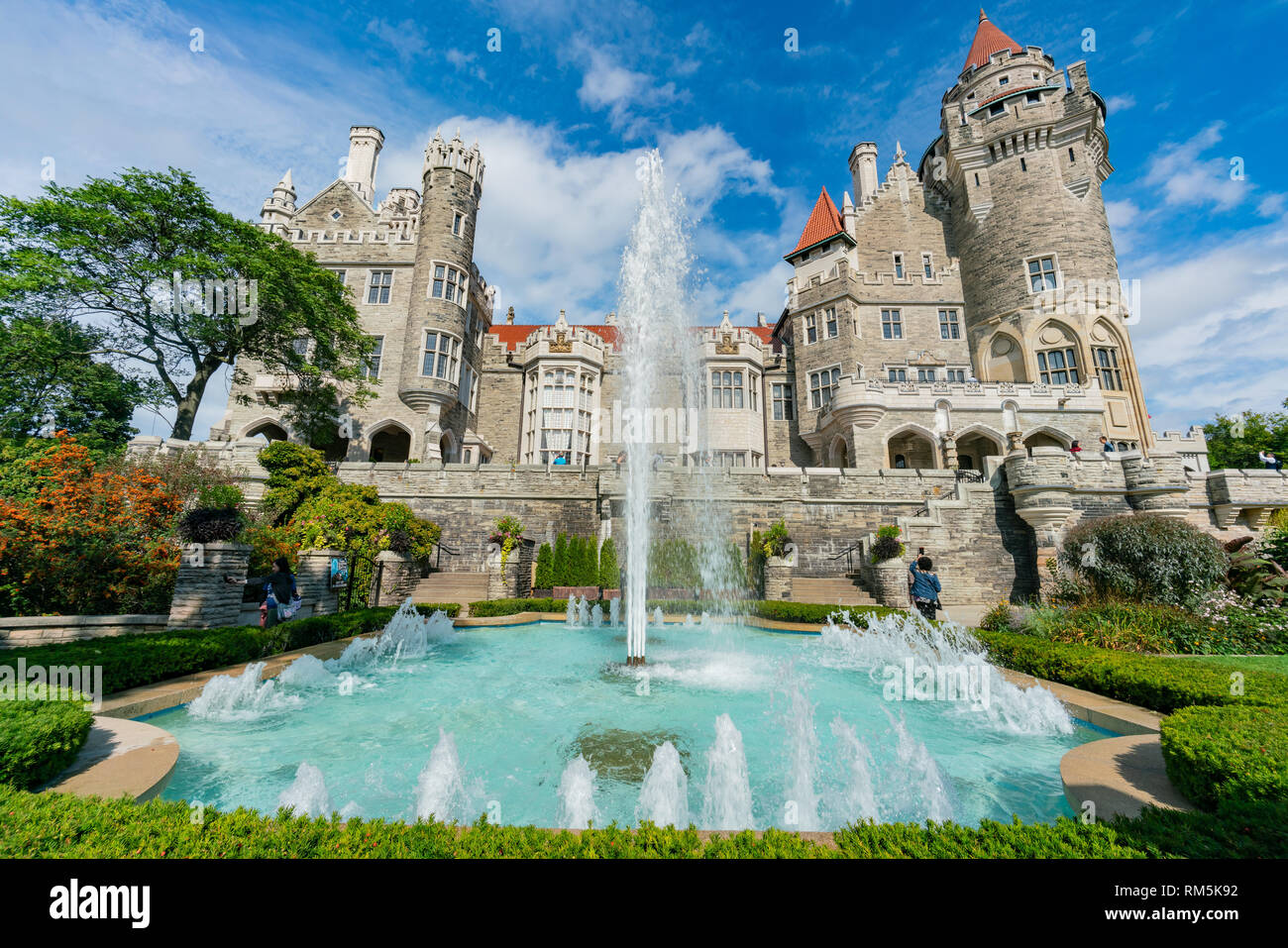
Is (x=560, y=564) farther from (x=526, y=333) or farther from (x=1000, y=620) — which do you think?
(x=526, y=333)

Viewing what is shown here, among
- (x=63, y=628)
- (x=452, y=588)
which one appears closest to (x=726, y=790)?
(x=63, y=628)

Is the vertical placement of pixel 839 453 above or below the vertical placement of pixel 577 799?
above

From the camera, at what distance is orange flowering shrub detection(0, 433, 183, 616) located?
27.1 ft

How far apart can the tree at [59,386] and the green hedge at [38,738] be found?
19.2 m

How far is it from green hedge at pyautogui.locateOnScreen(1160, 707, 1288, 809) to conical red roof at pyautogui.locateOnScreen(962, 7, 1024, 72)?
4192 cm

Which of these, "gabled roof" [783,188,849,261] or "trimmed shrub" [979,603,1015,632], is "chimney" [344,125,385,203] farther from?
"trimmed shrub" [979,603,1015,632]

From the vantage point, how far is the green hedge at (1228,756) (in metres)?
3.10

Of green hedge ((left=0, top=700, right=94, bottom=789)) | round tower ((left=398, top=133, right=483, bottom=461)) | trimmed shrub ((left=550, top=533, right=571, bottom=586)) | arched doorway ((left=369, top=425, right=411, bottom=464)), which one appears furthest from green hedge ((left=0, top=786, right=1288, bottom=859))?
arched doorway ((left=369, top=425, right=411, bottom=464))

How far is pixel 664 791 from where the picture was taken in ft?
12.9

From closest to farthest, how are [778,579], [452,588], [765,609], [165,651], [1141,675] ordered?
[1141,675]
[165,651]
[765,609]
[778,579]
[452,588]

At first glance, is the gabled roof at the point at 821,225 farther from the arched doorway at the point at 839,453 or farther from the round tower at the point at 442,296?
the round tower at the point at 442,296

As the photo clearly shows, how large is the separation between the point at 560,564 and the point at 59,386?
2005cm

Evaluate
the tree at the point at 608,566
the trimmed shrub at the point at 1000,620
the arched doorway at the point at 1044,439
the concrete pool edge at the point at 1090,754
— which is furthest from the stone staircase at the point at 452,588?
the arched doorway at the point at 1044,439
